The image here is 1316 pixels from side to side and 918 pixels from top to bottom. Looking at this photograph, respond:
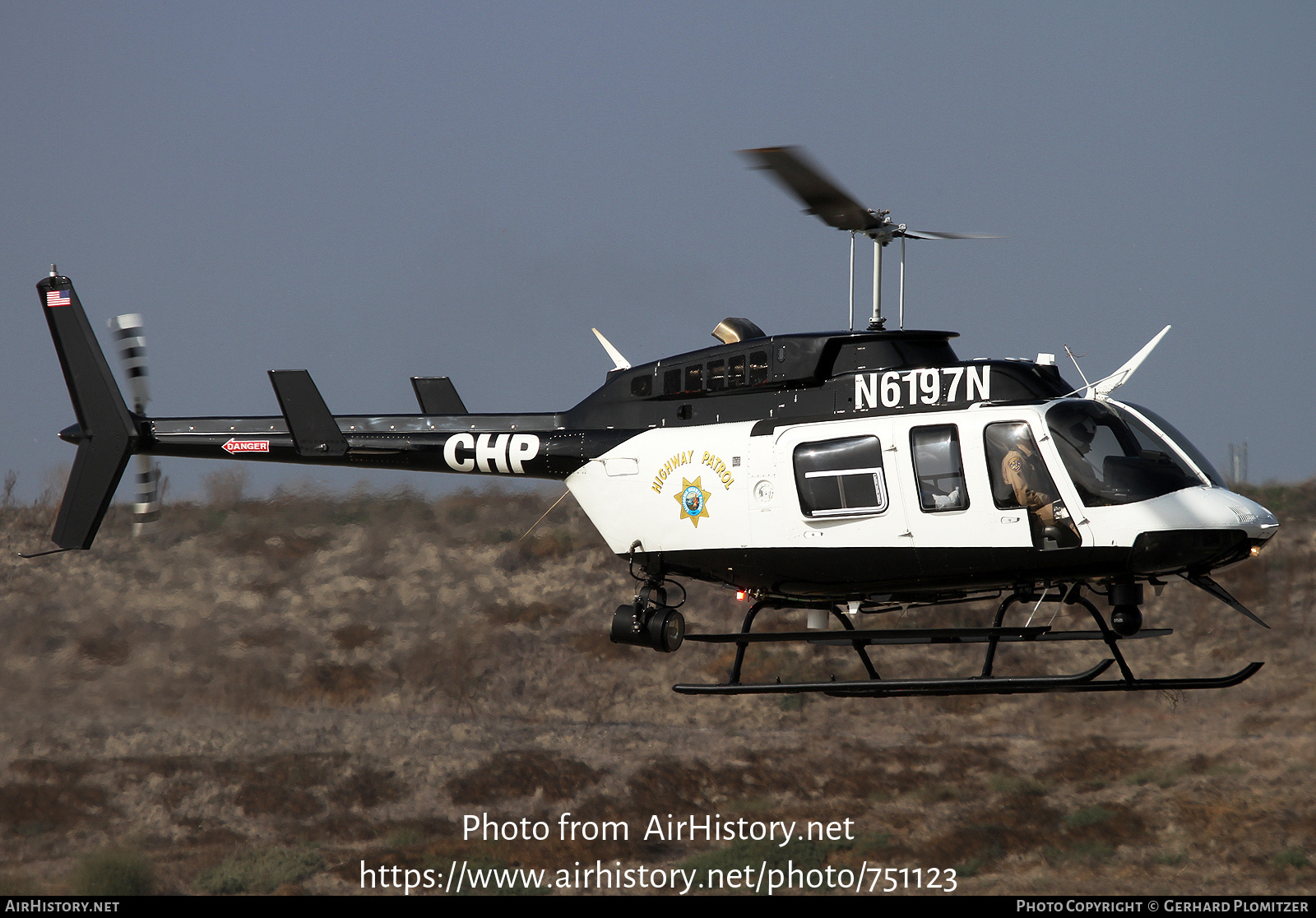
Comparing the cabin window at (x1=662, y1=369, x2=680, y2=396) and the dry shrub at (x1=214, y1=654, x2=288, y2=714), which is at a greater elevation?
the cabin window at (x1=662, y1=369, x2=680, y2=396)

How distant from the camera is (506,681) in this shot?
23.2 m

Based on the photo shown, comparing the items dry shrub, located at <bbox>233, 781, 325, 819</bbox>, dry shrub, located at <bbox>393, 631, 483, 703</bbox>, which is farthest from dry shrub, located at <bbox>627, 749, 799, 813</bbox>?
dry shrub, located at <bbox>233, 781, 325, 819</bbox>

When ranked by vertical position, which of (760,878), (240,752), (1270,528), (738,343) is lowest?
(760,878)

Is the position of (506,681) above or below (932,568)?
below

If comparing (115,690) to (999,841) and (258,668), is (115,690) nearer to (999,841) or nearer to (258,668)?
(258,668)

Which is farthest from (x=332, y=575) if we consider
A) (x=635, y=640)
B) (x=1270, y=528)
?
(x=1270, y=528)

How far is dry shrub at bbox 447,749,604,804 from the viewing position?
2125 cm

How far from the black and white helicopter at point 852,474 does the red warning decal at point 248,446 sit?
2 cm

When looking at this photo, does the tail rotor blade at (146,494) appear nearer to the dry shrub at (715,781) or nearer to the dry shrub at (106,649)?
the dry shrub at (106,649)

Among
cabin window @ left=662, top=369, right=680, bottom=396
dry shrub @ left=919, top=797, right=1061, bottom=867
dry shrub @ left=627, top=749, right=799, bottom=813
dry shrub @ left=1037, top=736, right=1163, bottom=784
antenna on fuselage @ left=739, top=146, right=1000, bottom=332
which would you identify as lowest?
dry shrub @ left=919, top=797, right=1061, bottom=867

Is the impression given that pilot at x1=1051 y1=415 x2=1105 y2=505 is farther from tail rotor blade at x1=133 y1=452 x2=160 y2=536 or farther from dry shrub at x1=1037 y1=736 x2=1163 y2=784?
dry shrub at x1=1037 y1=736 x2=1163 y2=784

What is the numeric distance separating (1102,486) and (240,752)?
1588 centimetres

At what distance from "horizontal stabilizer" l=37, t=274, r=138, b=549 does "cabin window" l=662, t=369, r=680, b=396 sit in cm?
544

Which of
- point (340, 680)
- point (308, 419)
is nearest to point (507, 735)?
point (340, 680)
